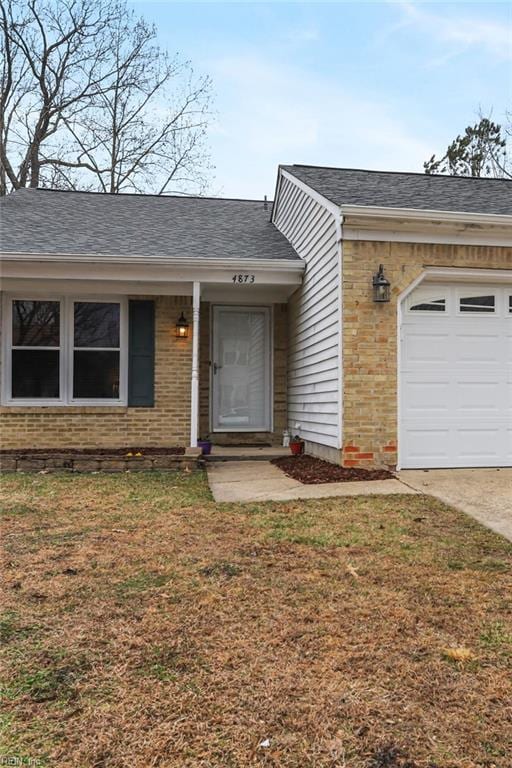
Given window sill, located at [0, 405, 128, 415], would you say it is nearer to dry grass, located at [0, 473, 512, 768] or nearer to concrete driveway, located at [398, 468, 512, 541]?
dry grass, located at [0, 473, 512, 768]

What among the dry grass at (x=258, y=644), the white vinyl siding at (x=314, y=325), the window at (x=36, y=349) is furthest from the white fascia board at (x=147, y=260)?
the dry grass at (x=258, y=644)

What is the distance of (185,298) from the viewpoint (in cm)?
852

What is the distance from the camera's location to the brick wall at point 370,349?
20.1ft

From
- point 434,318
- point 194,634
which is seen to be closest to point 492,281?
point 434,318

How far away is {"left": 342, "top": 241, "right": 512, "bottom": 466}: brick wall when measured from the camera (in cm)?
614

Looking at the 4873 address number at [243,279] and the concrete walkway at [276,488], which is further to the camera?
the 4873 address number at [243,279]

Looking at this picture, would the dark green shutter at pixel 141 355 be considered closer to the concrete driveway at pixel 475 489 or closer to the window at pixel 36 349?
the window at pixel 36 349

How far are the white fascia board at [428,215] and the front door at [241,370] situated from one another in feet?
11.5

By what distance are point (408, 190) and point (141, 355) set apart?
4.57 meters

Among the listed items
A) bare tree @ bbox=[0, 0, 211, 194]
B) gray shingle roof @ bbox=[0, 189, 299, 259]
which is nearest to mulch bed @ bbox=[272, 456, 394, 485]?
gray shingle roof @ bbox=[0, 189, 299, 259]

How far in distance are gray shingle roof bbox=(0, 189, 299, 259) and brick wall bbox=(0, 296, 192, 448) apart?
1.03 m

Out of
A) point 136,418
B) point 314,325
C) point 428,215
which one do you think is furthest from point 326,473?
point 136,418

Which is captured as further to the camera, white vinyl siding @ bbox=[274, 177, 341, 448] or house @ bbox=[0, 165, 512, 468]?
white vinyl siding @ bbox=[274, 177, 341, 448]

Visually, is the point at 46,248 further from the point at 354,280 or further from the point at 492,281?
the point at 492,281
